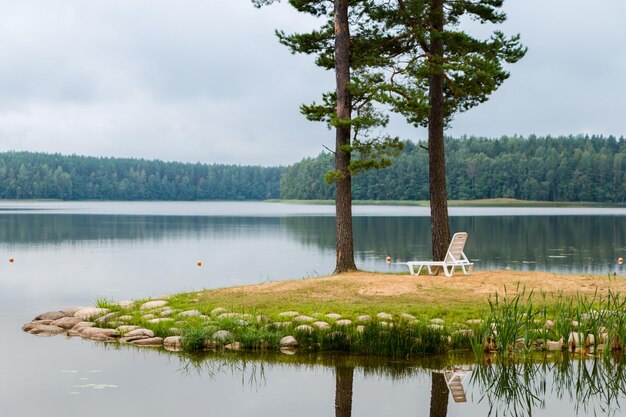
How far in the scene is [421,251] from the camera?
33.4m

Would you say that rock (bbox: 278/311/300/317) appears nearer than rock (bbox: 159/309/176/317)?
Yes

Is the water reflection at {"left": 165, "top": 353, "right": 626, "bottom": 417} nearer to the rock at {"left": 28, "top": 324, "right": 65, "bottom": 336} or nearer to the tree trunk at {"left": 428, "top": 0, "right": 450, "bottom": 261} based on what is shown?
the rock at {"left": 28, "top": 324, "right": 65, "bottom": 336}

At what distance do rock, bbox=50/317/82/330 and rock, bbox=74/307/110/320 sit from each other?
129 millimetres

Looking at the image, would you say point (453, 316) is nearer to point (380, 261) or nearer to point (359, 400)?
point (359, 400)

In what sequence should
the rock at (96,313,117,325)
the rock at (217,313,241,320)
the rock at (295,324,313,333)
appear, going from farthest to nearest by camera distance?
the rock at (96,313,117,325), the rock at (217,313,241,320), the rock at (295,324,313,333)

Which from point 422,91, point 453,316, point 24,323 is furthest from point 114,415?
point 422,91

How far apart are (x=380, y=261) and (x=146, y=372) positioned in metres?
19.2

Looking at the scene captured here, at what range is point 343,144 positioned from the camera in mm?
18375

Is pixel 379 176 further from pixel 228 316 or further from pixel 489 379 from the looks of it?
pixel 489 379

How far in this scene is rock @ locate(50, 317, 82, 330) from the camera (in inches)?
553

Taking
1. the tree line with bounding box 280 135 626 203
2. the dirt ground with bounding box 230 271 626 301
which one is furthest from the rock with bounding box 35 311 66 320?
the tree line with bounding box 280 135 626 203

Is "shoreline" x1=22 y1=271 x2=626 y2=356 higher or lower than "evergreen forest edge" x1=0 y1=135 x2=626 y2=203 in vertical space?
lower

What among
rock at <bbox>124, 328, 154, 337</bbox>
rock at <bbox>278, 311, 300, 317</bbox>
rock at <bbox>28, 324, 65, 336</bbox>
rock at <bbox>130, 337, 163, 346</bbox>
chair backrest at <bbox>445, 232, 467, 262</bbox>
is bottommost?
rock at <bbox>28, 324, 65, 336</bbox>

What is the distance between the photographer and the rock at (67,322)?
14.0m
